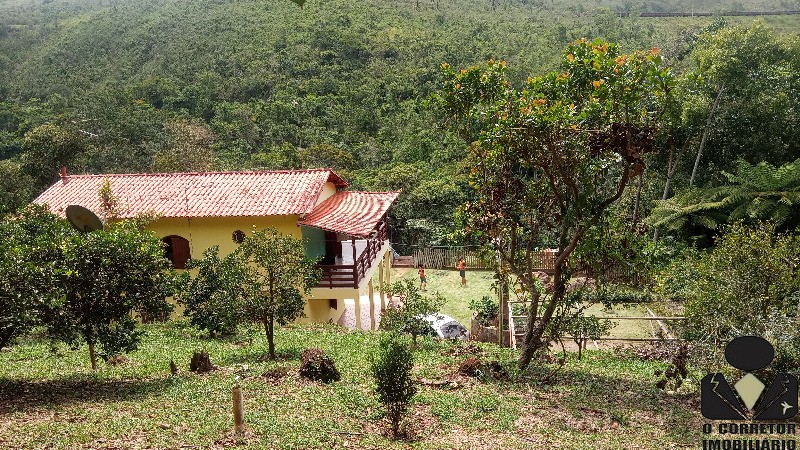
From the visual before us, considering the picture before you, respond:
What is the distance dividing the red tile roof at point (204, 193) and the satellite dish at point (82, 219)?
7600 mm

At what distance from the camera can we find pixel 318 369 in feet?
37.2

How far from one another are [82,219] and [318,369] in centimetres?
459

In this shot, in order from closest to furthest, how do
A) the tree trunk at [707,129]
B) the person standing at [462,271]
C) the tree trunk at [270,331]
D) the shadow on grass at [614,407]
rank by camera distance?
the shadow on grass at [614,407]
the tree trunk at [270,331]
the tree trunk at [707,129]
the person standing at [462,271]

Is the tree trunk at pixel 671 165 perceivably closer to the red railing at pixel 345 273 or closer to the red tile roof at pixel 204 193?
the red railing at pixel 345 273

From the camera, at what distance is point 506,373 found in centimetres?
1211

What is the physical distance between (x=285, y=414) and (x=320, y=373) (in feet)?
6.05

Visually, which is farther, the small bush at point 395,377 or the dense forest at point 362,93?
the dense forest at point 362,93

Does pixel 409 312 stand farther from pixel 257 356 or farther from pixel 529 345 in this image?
pixel 257 356

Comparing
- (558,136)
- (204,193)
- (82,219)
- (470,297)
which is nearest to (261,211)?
(204,193)

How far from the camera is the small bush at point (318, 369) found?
1134 centimetres

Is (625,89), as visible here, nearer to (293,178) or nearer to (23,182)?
(293,178)

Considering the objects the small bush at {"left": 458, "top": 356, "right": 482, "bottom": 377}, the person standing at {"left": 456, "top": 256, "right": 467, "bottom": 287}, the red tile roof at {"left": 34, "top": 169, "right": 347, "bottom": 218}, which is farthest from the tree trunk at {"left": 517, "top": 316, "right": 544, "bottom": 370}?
the person standing at {"left": 456, "top": 256, "right": 467, "bottom": 287}

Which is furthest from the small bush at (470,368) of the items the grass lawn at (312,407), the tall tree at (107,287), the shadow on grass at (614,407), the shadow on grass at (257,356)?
the tall tree at (107,287)

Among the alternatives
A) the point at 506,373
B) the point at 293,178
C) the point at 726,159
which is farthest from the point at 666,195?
the point at 506,373
